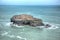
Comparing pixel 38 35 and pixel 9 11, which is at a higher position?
pixel 9 11

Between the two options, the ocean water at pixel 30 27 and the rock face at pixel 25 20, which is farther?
the rock face at pixel 25 20

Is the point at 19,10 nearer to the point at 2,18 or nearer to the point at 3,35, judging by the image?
the point at 2,18

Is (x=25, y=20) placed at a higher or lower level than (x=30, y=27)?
higher

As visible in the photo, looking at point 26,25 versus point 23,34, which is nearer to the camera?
point 23,34

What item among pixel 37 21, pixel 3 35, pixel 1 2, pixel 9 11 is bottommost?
pixel 3 35

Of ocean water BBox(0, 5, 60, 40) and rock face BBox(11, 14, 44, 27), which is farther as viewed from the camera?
rock face BBox(11, 14, 44, 27)

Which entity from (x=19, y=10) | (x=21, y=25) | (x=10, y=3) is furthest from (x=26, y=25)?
(x=10, y=3)
